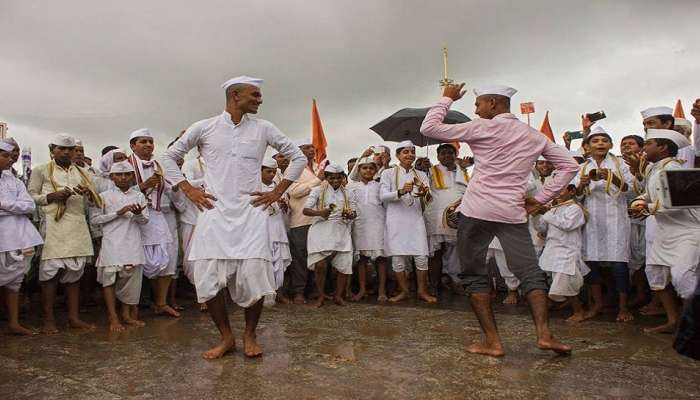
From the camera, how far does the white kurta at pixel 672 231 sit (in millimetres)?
4832

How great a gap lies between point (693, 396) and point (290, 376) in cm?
234

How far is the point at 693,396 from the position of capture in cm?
323

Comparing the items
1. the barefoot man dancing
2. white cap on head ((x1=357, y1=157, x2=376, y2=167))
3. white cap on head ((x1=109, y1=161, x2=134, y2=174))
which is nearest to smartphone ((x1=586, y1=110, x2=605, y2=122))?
white cap on head ((x1=357, y1=157, x2=376, y2=167))

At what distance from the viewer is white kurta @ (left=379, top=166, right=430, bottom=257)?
7672 mm

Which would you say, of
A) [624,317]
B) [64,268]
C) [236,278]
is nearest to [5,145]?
[64,268]

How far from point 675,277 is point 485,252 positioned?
5.80ft

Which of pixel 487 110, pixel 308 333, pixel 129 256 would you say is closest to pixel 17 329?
pixel 129 256

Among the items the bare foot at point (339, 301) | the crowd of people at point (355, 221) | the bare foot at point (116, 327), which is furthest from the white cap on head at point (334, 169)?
the bare foot at point (116, 327)

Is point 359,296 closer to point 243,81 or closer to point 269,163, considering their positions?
point 269,163

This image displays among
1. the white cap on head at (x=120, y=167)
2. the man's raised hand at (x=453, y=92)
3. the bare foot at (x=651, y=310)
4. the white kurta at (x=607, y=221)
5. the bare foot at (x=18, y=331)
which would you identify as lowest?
the bare foot at (x=651, y=310)

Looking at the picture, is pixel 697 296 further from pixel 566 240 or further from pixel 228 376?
pixel 566 240

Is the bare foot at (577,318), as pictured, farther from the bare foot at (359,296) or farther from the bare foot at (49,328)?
the bare foot at (49,328)

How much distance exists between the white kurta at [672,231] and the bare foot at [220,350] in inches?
142

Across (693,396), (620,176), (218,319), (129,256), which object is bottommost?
(693,396)
